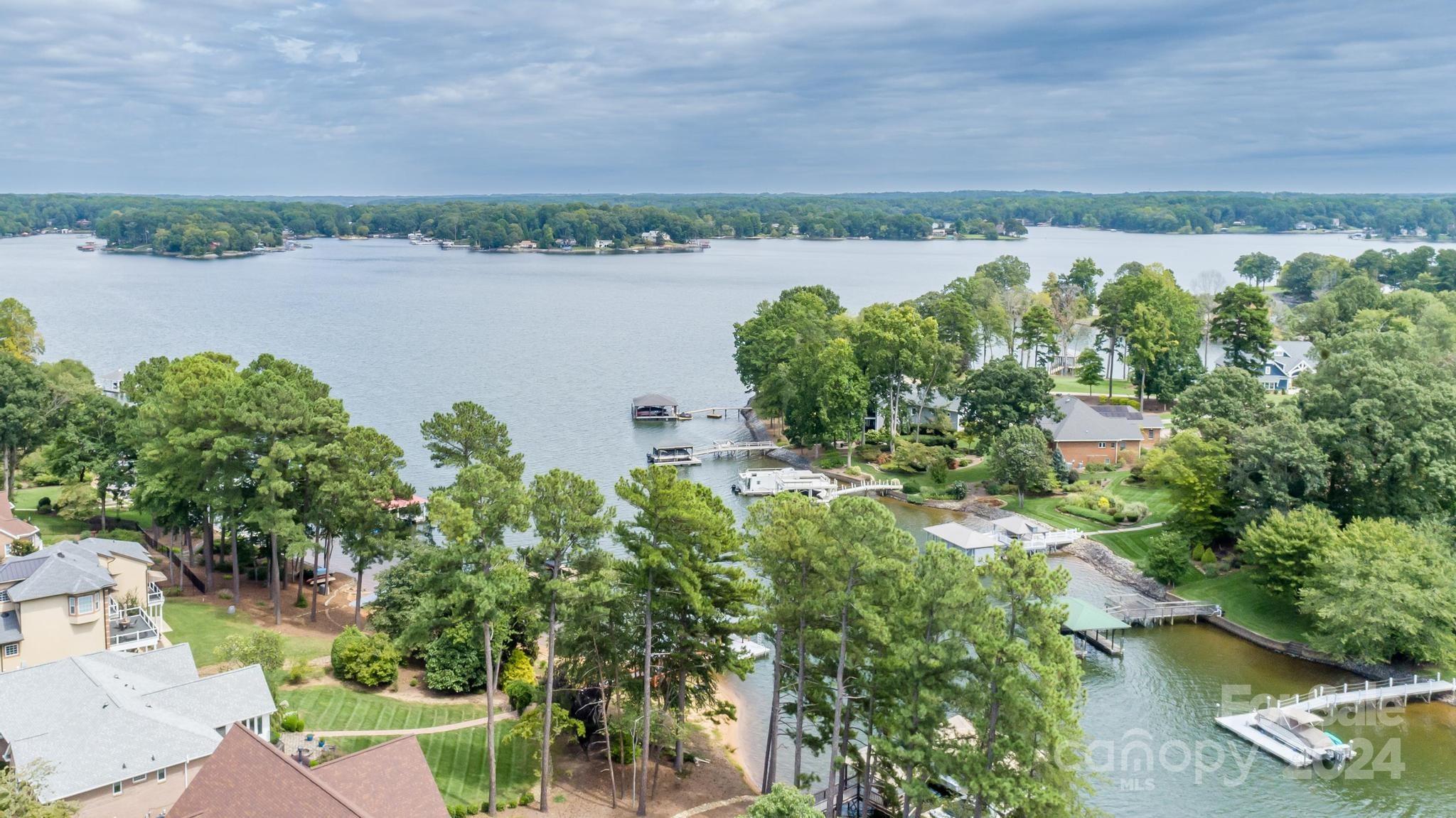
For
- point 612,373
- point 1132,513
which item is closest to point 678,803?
point 1132,513

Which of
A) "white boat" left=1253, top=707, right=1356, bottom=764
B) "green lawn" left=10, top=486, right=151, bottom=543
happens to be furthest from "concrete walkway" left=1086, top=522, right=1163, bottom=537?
"green lawn" left=10, top=486, right=151, bottom=543

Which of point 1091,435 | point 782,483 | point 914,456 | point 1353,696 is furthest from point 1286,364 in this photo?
point 1353,696

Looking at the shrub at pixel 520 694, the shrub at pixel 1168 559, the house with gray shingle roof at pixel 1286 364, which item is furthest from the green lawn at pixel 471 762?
the house with gray shingle roof at pixel 1286 364

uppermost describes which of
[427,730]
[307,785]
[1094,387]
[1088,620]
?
[1094,387]

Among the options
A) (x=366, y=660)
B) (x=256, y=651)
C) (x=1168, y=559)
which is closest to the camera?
(x=256, y=651)

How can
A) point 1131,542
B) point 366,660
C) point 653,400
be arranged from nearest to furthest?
point 366,660
point 1131,542
point 653,400

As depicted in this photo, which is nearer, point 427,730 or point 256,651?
point 427,730

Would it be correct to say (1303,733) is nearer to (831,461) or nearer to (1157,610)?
(1157,610)
